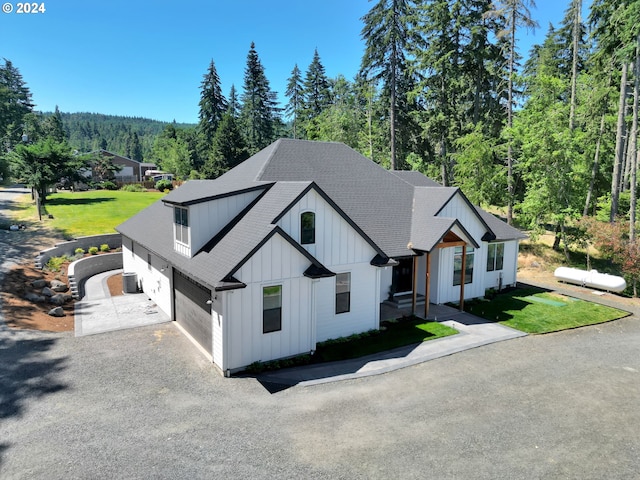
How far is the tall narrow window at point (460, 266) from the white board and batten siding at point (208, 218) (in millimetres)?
10609

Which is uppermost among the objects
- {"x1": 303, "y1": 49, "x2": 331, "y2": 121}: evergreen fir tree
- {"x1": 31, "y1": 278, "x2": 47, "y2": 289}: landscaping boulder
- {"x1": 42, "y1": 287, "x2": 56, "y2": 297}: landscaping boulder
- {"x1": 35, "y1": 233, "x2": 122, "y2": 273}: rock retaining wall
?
{"x1": 303, "y1": 49, "x2": 331, "y2": 121}: evergreen fir tree

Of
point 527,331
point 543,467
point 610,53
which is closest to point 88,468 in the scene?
point 543,467

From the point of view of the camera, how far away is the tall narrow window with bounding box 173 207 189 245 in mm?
14286

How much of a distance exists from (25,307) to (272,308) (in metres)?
11.5

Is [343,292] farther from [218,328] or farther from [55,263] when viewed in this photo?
[55,263]

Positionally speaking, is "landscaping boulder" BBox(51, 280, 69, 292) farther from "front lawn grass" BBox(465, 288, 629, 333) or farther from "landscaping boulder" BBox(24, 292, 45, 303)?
"front lawn grass" BBox(465, 288, 629, 333)

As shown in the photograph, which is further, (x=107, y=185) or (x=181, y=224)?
(x=107, y=185)

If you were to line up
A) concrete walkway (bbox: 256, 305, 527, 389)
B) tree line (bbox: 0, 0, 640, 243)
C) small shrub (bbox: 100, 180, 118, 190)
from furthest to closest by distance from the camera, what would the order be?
small shrub (bbox: 100, 180, 118, 190) < tree line (bbox: 0, 0, 640, 243) < concrete walkway (bbox: 256, 305, 527, 389)

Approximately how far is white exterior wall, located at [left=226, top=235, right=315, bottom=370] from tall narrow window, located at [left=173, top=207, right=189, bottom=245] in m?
3.87

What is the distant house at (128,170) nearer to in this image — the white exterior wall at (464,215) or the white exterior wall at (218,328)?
the white exterior wall at (464,215)

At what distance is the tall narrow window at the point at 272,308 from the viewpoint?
12250 mm

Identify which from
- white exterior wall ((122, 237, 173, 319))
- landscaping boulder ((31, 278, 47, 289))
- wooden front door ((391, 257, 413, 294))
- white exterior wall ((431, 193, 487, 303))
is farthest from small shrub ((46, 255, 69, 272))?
white exterior wall ((431, 193, 487, 303))

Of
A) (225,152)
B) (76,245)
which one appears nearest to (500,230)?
(76,245)

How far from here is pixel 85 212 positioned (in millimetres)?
35938
